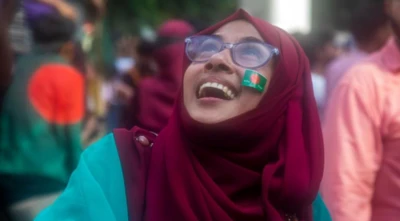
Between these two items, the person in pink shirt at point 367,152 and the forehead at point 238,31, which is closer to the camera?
the forehead at point 238,31

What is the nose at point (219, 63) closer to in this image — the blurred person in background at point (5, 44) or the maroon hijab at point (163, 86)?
the blurred person in background at point (5, 44)

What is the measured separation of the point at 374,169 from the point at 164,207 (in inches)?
38.1

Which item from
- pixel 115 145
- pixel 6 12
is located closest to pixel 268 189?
pixel 115 145

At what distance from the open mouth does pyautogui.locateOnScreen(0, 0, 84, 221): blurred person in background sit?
1189 mm

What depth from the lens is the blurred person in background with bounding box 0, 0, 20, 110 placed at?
242 centimetres

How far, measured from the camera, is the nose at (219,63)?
197 centimetres

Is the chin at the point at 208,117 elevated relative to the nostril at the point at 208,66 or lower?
lower

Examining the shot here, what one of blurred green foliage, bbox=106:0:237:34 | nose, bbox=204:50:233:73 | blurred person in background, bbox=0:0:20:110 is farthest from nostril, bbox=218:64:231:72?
blurred green foliage, bbox=106:0:237:34

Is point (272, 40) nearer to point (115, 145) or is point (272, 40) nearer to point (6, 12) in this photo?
point (115, 145)

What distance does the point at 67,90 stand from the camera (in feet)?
10.4

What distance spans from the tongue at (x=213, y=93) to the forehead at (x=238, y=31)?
20cm

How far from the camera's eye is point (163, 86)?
394 cm

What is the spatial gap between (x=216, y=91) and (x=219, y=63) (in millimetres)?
89

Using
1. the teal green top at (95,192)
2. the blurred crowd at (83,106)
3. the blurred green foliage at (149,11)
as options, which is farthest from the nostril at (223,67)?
the blurred green foliage at (149,11)
